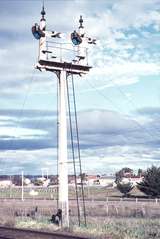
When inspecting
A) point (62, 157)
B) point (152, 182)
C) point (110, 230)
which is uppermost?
point (152, 182)

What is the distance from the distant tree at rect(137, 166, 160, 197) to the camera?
203 feet

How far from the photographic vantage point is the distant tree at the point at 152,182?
6181 cm

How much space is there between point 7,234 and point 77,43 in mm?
10792

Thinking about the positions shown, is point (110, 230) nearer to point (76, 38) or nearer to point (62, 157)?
point (62, 157)

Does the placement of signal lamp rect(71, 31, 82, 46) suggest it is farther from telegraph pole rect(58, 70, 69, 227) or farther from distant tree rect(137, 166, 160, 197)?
distant tree rect(137, 166, 160, 197)

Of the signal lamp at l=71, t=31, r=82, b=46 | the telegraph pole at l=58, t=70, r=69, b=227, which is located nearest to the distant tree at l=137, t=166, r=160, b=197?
the telegraph pole at l=58, t=70, r=69, b=227

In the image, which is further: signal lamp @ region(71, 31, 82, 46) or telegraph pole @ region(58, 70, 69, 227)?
signal lamp @ region(71, 31, 82, 46)

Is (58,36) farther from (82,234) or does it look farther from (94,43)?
(82,234)

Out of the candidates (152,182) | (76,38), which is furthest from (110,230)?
(152,182)

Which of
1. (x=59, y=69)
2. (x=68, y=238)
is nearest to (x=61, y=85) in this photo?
(x=59, y=69)

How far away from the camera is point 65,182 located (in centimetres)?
2455

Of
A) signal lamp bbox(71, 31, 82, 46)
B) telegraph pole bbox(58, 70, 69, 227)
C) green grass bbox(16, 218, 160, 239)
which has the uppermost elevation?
signal lamp bbox(71, 31, 82, 46)

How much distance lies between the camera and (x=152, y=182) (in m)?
62.4

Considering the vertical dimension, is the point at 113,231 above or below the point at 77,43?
below
